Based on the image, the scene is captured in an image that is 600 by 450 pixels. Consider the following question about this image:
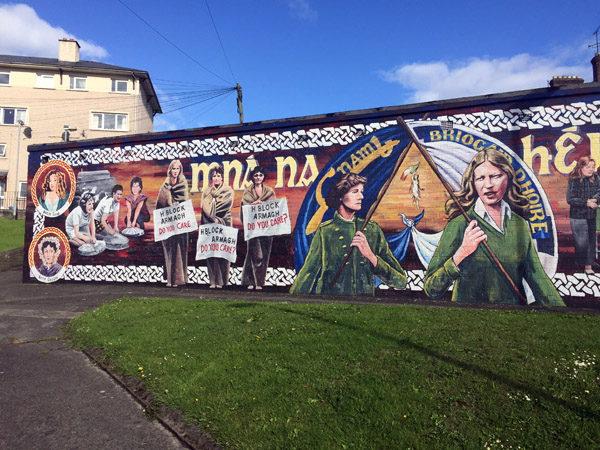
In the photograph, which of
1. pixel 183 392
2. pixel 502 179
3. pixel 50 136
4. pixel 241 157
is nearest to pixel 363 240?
pixel 502 179

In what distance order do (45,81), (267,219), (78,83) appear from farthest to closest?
1. (78,83)
2. (45,81)
3. (267,219)

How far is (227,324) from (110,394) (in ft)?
8.79

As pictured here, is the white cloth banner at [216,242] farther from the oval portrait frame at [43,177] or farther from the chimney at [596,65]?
the chimney at [596,65]

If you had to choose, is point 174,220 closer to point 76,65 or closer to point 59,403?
point 59,403

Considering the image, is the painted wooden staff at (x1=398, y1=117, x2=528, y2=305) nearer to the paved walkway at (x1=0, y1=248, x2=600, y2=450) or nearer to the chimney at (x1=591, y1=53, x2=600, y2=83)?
the paved walkway at (x1=0, y1=248, x2=600, y2=450)

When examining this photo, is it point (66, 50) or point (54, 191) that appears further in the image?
point (66, 50)

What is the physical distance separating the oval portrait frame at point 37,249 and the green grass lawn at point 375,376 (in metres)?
8.10

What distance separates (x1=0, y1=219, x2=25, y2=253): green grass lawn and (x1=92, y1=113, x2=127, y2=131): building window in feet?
38.6

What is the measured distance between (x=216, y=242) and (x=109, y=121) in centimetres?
2724

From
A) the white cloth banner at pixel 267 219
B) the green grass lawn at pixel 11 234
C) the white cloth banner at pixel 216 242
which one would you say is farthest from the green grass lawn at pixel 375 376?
the green grass lawn at pixel 11 234

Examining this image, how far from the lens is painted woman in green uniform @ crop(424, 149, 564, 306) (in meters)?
9.77

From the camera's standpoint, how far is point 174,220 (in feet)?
43.9

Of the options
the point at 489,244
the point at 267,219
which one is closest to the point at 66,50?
the point at 267,219

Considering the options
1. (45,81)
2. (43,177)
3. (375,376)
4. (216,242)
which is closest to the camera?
(375,376)
